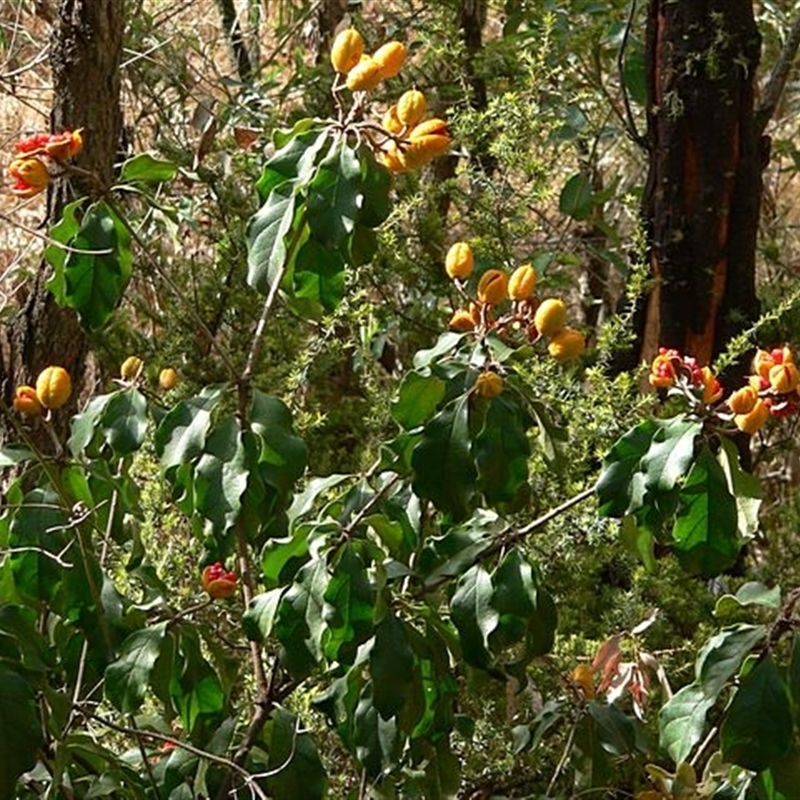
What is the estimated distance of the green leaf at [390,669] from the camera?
138cm

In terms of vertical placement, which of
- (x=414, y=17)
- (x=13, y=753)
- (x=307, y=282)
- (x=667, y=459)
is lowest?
(x=13, y=753)

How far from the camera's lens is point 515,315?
147 centimetres

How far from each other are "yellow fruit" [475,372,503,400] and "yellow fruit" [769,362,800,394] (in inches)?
8.4

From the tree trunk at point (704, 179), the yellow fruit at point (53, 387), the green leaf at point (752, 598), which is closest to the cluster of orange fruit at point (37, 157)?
the yellow fruit at point (53, 387)

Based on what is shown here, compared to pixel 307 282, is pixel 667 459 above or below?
below

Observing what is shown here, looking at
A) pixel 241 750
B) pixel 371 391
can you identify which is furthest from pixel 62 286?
pixel 371 391

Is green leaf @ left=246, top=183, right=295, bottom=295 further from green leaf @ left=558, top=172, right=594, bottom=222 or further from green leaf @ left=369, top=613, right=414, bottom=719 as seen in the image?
green leaf @ left=558, top=172, right=594, bottom=222

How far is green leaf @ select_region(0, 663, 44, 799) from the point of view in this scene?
1.24 metres

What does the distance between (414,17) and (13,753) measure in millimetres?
2434

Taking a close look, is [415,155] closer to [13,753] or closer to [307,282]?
[307,282]

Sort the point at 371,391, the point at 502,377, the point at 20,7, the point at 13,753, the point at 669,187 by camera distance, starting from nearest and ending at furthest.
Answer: the point at 13,753 → the point at 502,377 → the point at 371,391 → the point at 669,187 → the point at 20,7

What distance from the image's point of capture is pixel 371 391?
2449mm

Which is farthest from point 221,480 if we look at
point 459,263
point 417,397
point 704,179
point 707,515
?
point 704,179

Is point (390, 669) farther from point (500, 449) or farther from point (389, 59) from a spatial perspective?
point (389, 59)
